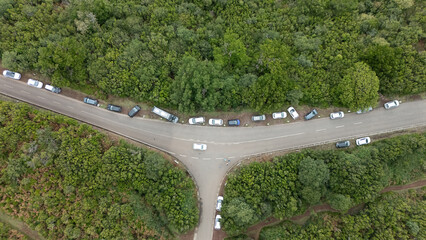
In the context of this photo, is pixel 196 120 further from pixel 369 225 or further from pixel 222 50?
pixel 369 225

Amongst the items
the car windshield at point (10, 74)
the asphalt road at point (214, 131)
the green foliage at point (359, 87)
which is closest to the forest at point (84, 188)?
the asphalt road at point (214, 131)

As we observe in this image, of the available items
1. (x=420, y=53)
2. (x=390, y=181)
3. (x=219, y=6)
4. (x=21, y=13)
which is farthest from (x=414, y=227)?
(x=21, y=13)

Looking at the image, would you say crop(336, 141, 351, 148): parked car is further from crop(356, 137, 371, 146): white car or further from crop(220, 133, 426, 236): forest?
crop(220, 133, 426, 236): forest

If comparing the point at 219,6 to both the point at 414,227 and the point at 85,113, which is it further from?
the point at 414,227

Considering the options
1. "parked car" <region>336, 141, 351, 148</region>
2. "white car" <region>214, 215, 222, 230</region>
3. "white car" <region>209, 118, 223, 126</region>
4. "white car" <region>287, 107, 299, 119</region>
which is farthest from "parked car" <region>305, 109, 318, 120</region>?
"white car" <region>214, 215, 222, 230</region>

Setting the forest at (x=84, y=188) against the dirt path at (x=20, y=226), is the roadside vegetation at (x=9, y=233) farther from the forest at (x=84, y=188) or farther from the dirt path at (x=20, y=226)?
the dirt path at (x=20, y=226)

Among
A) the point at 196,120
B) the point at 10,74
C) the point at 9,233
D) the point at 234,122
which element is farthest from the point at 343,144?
the point at 10,74
